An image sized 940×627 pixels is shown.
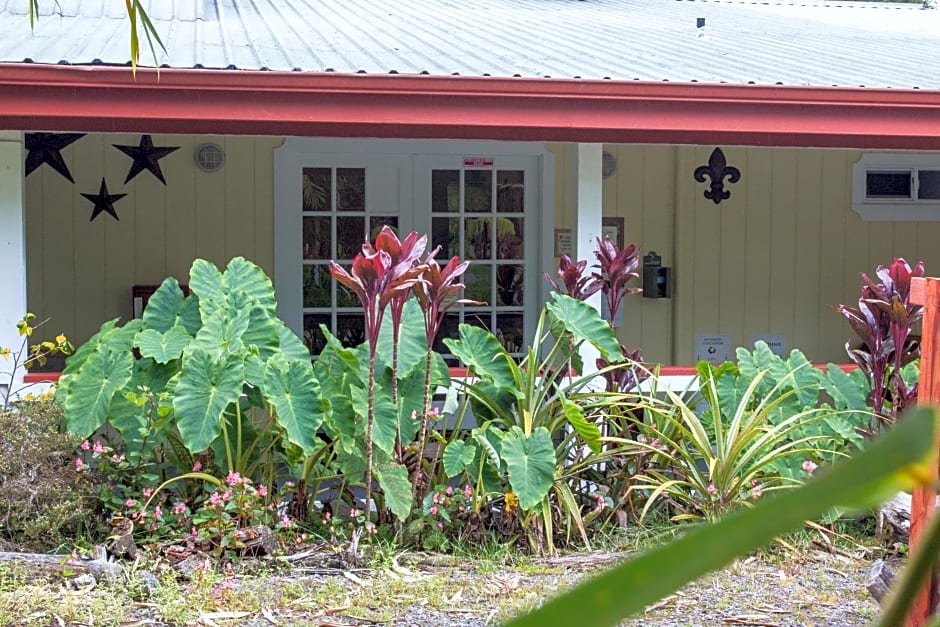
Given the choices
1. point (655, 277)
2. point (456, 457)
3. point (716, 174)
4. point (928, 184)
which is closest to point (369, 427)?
point (456, 457)

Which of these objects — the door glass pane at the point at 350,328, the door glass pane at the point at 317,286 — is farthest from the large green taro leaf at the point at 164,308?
the door glass pane at the point at 350,328

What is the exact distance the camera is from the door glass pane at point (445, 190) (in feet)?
27.0

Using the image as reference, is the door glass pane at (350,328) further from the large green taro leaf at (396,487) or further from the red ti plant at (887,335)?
the red ti plant at (887,335)

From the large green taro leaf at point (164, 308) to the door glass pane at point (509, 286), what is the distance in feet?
11.4

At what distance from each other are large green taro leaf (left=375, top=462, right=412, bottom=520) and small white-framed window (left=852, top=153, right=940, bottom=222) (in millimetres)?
5547

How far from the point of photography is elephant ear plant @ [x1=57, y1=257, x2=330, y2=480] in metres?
4.62

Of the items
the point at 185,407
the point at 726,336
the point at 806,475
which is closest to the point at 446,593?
the point at 185,407

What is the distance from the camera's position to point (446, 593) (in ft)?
13.6

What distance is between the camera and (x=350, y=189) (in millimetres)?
8078

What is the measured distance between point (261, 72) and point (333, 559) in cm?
232

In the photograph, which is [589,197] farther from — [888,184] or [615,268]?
[888,184]

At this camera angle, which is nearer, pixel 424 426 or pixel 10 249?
pixel 424 426

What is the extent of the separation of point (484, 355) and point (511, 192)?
3.36 meters

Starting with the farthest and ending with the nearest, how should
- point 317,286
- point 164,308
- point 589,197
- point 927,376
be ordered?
point 317,286
point 589,197
point 164,308
point 927,376
